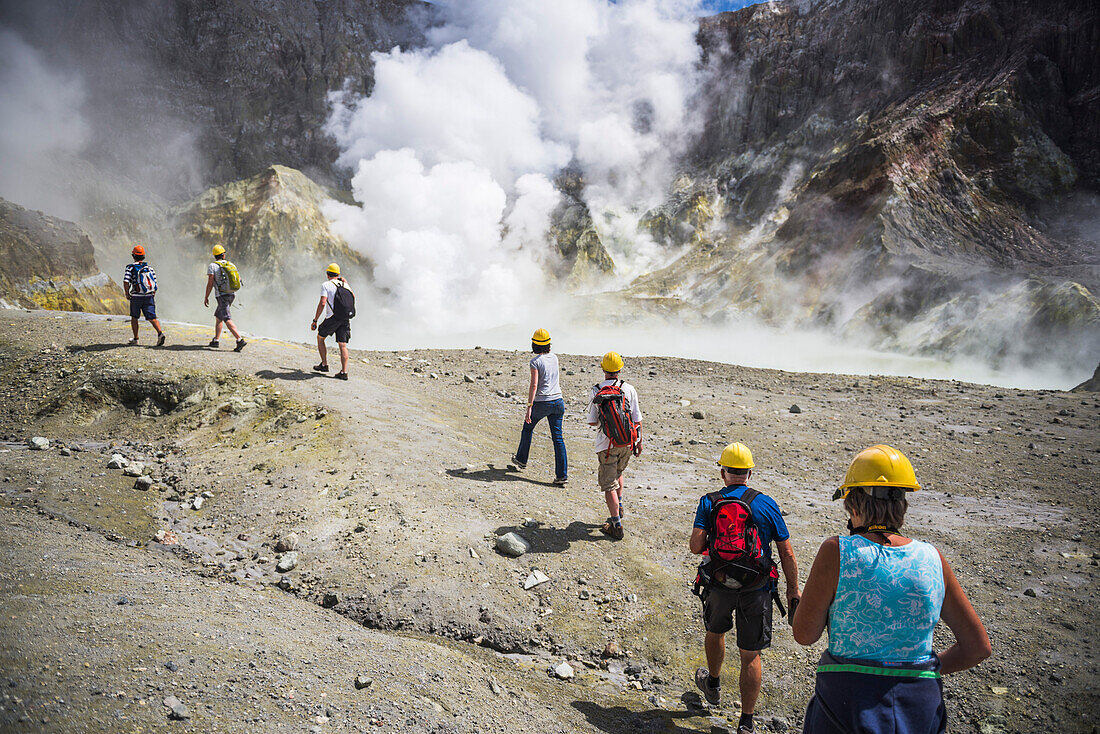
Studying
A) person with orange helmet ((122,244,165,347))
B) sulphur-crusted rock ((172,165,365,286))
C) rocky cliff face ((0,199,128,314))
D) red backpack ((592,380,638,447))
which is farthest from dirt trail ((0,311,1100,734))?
sulphur-crusted rock ((172,165,365,286))

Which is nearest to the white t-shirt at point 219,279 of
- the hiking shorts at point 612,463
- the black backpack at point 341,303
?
the black backpack at point 341,303

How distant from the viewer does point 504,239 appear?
40.2 meters

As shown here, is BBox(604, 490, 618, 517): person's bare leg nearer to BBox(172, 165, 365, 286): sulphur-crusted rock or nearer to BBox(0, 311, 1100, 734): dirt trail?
BBox(0, 311, 1100, 734): dirt trail

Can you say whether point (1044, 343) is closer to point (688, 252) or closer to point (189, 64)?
point (688, 252)

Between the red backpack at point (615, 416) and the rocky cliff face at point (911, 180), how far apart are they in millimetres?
21119

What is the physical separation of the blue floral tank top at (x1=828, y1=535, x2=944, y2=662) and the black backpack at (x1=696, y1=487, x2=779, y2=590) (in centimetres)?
119

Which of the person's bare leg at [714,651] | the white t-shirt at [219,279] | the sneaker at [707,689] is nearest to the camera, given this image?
the person's bare leg at [714,651]

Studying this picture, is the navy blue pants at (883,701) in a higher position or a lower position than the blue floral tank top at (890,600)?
lower

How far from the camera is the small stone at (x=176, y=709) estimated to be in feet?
8.70

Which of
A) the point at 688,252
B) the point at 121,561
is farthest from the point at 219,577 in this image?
the point at 688,252

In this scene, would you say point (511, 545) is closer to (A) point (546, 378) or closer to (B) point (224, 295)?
(A) point (546, 378)

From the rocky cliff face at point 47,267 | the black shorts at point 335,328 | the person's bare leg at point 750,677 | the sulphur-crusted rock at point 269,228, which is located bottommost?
the person's bare leg at point 750,677

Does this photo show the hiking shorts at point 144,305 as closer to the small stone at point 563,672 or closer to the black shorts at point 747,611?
the small stone at point 563,672

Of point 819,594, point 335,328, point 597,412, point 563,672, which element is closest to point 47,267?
point 335,328
